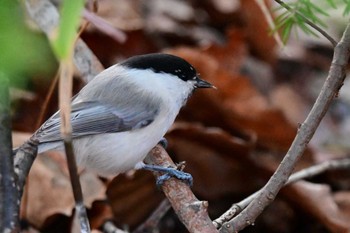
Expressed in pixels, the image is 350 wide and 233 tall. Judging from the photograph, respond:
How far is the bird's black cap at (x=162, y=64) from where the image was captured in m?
1.44

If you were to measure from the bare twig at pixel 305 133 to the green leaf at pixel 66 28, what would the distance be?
0.70 metres

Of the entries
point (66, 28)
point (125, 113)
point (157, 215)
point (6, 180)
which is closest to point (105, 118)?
point (125, 113)

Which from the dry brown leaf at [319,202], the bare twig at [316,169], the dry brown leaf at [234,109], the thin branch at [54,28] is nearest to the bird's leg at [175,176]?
the bare twig at [316,169]

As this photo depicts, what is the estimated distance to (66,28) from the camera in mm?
469

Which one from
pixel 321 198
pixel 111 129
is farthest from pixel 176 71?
pixel 321 198

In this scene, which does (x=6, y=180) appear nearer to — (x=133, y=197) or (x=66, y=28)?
(x=66, y=28)

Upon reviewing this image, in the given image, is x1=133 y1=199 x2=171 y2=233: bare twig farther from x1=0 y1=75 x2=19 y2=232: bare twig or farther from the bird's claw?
x1=0 y1=75 x2=19 y2=232: bare twig

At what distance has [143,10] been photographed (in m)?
2.88

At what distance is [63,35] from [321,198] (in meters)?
1.42

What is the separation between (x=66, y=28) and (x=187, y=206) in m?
0.75

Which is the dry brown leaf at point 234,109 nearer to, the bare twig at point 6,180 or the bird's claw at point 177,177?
the bird's claw at point 177,177

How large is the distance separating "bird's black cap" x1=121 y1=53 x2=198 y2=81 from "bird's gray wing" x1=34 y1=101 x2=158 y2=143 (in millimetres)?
84

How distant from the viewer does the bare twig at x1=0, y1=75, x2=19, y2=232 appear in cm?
100

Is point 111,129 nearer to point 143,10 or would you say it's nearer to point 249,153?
point 249,153
